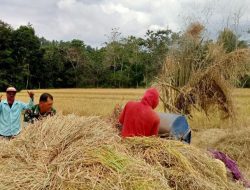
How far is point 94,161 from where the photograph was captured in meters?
3.74

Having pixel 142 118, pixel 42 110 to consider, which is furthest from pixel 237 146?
pixel 42 110

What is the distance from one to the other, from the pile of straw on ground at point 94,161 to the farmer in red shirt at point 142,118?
3.93ft

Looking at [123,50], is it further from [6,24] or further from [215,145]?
[215,145]

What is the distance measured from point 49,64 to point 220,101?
156 feet

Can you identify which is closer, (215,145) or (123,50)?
(215,145)

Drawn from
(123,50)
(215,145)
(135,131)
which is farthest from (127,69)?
(135,131)

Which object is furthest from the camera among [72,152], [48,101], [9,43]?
[9,43]

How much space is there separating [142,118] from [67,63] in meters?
55.2

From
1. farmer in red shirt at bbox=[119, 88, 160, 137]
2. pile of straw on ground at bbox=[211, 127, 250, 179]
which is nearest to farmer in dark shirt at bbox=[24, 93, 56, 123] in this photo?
farmer in red shirt at bbox=[119, 88, 160, 137]

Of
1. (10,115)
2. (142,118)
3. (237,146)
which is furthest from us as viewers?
(237,146)

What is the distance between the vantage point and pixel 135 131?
592cm

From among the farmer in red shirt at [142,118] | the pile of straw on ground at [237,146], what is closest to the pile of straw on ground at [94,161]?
the farmer in red shirt at [142,118]

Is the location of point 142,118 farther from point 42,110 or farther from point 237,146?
point 237,146

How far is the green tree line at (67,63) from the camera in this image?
53.3 meters
